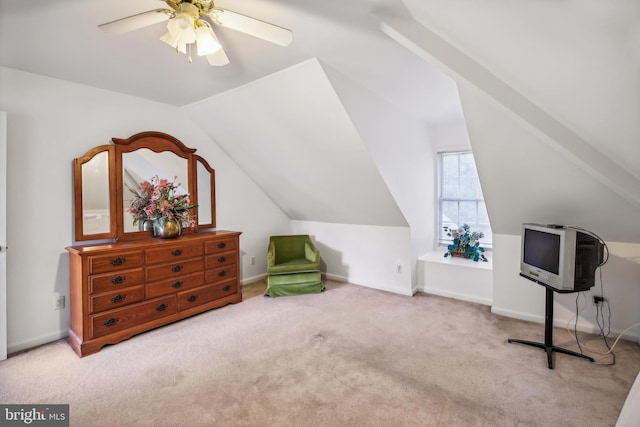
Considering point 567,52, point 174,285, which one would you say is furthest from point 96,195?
point 567,52

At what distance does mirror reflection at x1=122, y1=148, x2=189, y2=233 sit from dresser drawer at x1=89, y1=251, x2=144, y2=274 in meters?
0.50

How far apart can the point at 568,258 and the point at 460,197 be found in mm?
2209

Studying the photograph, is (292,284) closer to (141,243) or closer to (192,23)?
(141,243)

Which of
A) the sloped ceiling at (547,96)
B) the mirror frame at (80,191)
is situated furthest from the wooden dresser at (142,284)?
the sloped ceiling at (547,96)

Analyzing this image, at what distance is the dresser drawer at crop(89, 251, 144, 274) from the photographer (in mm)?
2562

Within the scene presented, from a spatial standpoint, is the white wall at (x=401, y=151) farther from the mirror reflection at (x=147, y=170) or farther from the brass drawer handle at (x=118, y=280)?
the brass drawer handle at (x=118, y=280)

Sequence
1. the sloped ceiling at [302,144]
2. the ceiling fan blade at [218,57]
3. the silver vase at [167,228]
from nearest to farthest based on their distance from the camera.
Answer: the ceiling fan blade at [218,57] < the sloped ceiling at [302,144] < the silver vase at [167,228]

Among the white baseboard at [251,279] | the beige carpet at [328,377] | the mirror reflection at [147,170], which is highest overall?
the mirror reflection at [147,170]

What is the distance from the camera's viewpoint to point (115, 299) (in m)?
2.68

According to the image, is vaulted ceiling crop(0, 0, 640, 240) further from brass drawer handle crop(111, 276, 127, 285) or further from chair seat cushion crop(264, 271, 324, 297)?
brass drawer handle crop(111, 276, 127, 285)

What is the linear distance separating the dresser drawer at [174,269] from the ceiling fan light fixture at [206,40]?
81.3 inches

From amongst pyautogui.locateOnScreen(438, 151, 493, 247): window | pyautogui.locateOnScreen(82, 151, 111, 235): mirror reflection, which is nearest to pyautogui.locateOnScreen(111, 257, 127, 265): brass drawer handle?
pyautogui.locateOnScreen(82, 151, 111, 235): mirror reflection

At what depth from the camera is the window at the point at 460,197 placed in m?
4.24

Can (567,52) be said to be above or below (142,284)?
above
